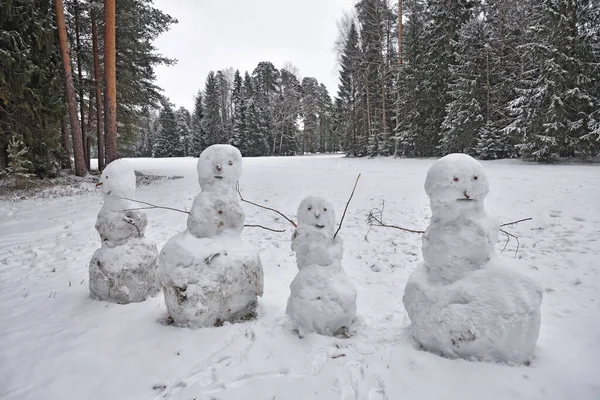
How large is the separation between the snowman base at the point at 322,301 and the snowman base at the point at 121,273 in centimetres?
206

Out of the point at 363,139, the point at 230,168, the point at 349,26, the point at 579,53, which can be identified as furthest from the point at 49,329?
the point at 349,26

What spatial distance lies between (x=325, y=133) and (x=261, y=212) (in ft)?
128

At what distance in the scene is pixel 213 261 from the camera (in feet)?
10.0

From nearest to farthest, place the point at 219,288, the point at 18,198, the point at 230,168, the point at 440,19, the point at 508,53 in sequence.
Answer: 1. the point at 219,288
2. the point at 230,168
3. the point at 18,198
4. the point at 508,53
5. the point at 440,19

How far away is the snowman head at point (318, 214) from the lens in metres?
2.91

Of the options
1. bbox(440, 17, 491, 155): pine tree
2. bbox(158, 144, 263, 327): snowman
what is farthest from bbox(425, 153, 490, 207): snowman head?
bbox(440, 17, 491, 155): pine tree

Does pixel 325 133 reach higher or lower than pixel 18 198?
higher

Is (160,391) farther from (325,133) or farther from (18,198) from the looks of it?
(325,133)

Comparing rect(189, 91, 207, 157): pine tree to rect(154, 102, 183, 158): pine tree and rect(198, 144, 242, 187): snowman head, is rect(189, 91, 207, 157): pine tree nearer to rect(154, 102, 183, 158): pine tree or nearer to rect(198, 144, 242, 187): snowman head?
rect(154, 102, 183, 158): pine tree

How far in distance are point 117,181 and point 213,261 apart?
68.1 inches

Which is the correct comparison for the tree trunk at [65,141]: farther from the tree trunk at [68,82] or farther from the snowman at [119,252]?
the snowman at [119,252]

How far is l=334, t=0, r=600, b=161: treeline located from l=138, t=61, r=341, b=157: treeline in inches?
541

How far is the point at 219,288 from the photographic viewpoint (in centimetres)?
300

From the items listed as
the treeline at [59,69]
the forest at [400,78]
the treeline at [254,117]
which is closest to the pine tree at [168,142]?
the treeline at [254,117]
